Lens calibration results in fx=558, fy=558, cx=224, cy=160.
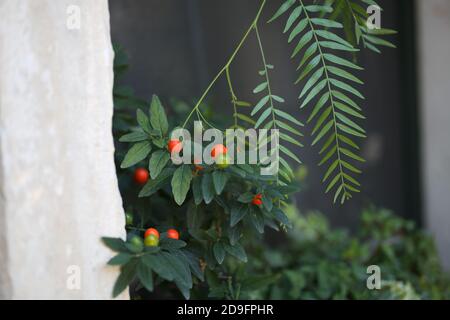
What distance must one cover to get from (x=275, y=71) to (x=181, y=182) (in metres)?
1.45

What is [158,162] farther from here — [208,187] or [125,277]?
[125,277]

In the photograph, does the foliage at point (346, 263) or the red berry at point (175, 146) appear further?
the foliage at point (346, 263)

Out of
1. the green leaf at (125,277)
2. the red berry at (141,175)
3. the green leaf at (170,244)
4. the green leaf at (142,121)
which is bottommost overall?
the green leaf at (125,277)

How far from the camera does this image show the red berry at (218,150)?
1.40 m

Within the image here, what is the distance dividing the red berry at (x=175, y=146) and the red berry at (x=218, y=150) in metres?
0.08

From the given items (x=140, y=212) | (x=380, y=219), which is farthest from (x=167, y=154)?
(x=380, y=219)

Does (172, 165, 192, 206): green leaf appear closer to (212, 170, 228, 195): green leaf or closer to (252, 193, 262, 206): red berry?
(212, 170, 228, 195): green leaf

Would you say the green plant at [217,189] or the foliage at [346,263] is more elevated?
the green plant at [217,189]

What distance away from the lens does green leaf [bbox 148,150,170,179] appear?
53.6 inches

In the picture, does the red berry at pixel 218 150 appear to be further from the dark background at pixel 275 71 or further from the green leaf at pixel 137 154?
the dark background at pixel 275 71

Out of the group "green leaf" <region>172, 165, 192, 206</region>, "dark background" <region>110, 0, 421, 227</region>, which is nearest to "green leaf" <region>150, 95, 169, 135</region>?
"green leaf" <region>172, 165, 192, 206</region>

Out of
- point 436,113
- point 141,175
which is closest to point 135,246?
point 141,175

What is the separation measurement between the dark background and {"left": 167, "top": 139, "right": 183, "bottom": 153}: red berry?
3.32 ft

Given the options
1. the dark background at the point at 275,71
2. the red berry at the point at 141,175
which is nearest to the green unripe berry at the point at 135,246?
the red berry at the point at 141,175
